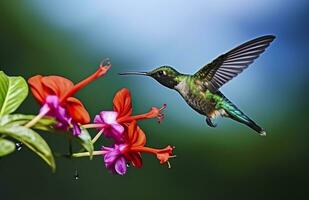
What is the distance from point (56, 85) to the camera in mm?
900

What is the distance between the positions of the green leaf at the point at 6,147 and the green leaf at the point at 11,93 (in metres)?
0.17

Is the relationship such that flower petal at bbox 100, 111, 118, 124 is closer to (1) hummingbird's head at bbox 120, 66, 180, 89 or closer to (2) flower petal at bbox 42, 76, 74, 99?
(2) flower petal at bbox 42, 76, 74, 99

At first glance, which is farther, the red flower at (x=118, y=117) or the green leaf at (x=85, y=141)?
the red flower at (x=118, y=117)

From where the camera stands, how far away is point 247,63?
1671mm

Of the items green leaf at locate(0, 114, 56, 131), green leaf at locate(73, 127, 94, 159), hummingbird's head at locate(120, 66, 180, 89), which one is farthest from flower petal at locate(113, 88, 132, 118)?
hummingbird's head at locate(120, 66, 180, 89)

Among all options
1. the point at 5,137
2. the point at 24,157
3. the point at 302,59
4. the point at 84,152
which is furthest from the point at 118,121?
the point at 302,59

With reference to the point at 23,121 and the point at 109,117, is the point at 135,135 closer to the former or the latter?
the point at 109,117

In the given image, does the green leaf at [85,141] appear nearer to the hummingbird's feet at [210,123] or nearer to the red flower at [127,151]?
the red flower at [127,151]

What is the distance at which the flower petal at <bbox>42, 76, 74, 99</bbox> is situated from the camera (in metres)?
0.90

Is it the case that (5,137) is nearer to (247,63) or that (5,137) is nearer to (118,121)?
(118,121)

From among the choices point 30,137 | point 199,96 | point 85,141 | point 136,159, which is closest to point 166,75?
point 199,96

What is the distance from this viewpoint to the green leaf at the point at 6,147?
78cm

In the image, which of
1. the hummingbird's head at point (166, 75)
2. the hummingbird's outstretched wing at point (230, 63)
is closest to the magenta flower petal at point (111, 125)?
the hummingbird's head at point (166, 75)

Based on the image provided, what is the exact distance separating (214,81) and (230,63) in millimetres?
69
